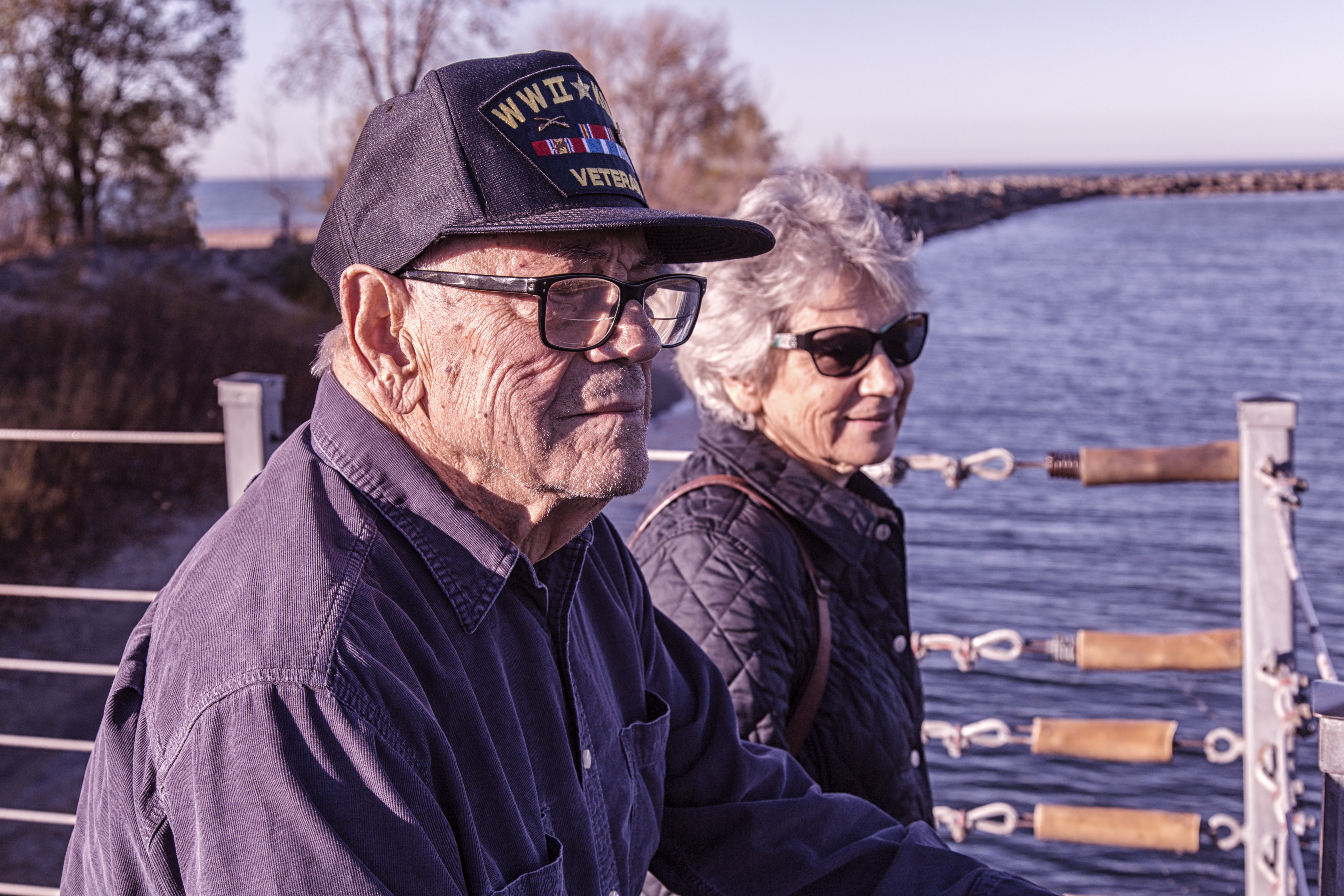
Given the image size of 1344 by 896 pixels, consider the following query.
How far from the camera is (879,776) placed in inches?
83.4

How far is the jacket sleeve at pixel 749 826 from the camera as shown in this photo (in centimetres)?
163

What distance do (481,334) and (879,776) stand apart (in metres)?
1.18

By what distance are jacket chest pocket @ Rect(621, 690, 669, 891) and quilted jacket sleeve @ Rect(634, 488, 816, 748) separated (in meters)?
0.28

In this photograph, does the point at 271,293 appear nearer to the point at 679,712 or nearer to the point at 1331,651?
the point at 1331,651

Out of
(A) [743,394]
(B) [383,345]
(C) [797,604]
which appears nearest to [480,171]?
(B) [383,345]

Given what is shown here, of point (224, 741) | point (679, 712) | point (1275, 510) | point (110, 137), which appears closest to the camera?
point (224, 741)

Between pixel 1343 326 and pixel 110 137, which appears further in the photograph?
pixel 1343 326

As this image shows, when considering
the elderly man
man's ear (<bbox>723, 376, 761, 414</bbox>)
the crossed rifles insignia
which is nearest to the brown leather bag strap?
man's ear (<bbox>723, 376, 761, 414</bbox>)

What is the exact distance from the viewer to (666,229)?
1.49 metres

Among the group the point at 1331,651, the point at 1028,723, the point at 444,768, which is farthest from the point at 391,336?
the point at 1331,651

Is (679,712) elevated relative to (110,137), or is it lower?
lower

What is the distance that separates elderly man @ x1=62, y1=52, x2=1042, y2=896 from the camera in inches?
41.4

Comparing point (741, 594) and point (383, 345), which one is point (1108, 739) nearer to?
point (741, 594)

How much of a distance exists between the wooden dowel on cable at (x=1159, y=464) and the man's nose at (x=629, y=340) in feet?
6.13
